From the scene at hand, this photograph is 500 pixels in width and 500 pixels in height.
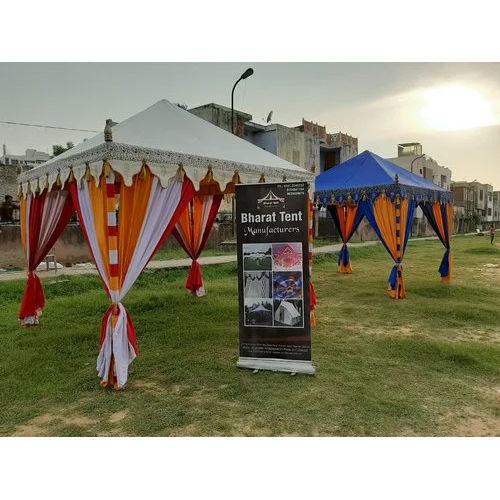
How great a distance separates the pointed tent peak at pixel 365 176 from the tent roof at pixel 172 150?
3416 millimetres

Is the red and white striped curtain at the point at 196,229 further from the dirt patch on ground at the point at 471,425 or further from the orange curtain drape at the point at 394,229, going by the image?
the dirt patch on ground at the point at 471,425

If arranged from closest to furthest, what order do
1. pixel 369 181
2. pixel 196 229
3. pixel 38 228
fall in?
pixel 38 228, pixel 196 229, pixel 369 181

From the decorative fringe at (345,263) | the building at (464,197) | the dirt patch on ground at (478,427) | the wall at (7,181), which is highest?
the building at (464,197)

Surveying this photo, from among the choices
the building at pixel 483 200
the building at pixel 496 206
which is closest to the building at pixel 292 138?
the building at pixel 483 200

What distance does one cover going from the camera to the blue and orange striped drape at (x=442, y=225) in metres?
10.7

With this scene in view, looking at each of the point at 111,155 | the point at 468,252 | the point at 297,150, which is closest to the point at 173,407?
the point at 111,155

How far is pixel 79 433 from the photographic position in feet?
11.1

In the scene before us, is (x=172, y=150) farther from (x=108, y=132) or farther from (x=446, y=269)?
(x=446, y=269)

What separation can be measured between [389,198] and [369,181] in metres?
0.78

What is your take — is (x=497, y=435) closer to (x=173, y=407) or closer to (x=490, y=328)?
(x=173, y=407)

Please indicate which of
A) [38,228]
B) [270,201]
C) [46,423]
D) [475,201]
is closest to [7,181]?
[38,228]

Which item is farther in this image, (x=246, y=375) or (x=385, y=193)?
(x=385, y=193)

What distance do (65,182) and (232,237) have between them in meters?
14.7

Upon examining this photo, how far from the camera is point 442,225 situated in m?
11.1
